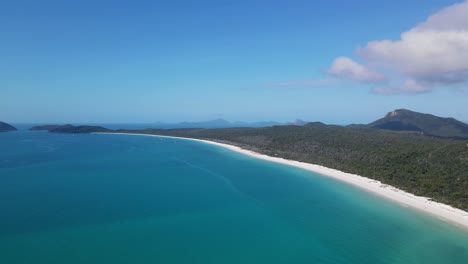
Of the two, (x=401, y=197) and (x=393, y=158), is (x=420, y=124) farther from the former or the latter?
(x=401, y=197)

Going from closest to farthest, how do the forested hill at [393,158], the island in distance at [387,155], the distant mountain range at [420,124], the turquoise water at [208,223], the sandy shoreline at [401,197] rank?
the turquoise water at [208,223]
the sandy shoreline at [401,197]
the forested hill at [393,158]
the island in distance at [387,155]
the distant mountain range at [420,124]

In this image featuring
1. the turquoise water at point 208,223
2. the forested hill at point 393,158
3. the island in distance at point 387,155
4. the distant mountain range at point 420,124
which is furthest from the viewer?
the distant mountain range at point 420,124

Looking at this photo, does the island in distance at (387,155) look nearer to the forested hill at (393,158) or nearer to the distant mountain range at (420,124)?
the forested hill at (393,158)

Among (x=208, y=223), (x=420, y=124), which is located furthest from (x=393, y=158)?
(x=420, y=124)

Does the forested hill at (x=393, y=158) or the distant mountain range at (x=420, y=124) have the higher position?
the distant mountain range at (x=420, y=124)

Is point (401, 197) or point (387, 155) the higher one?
point (387, 155)

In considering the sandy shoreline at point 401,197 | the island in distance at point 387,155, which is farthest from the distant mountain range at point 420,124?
the sandy shoreline at point 401,197
